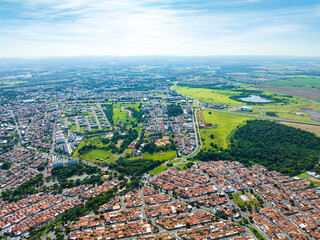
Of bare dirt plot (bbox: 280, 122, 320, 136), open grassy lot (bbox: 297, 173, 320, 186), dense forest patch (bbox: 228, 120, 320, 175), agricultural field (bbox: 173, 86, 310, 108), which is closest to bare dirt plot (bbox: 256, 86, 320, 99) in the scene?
agricultural field (bbox: 173, 86, 310, 108)

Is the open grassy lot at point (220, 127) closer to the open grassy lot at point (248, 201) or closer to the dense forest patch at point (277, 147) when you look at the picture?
the dense forest patch at point (277, 147)

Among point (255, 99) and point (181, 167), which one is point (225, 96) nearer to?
point (255, 99)

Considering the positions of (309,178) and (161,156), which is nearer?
(309,178)

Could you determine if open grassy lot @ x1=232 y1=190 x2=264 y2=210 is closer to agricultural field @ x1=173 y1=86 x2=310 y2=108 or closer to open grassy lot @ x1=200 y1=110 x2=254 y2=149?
open grassy lot @ x1=200 y1=110 x2=254 y2=149

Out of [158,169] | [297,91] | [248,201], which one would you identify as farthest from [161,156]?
[297,91]

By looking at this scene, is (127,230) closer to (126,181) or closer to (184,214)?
(184,214)

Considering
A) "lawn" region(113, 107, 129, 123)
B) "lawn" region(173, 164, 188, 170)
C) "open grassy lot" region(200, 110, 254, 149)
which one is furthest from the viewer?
"lawn" region(113, 107, 129, 123)

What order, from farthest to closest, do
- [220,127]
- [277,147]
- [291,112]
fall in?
[291,112]
[220,127]
[277,147]

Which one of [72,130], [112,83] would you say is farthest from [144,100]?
[112,83]
